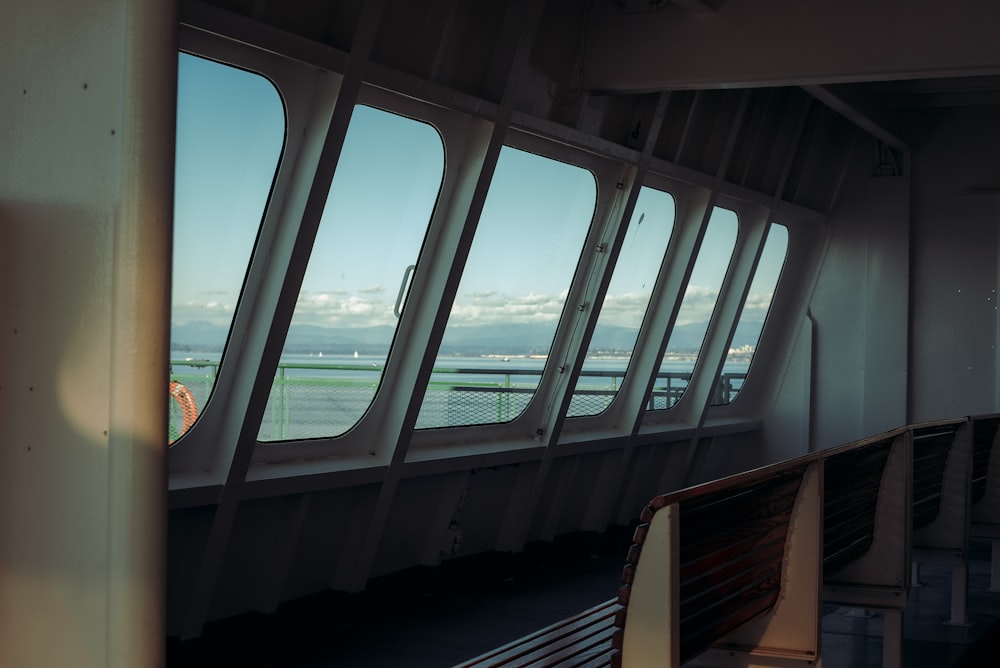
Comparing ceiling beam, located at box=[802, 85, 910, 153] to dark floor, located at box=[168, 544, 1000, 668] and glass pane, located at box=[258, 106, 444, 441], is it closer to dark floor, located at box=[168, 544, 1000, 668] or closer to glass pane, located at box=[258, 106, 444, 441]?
glass pane, located at box=[258, 106, 444, 441]

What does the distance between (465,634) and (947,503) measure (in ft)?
7.98

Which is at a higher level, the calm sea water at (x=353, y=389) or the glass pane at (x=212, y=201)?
the glass pane at (x=212, y=201)

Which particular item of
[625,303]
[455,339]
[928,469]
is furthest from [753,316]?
[928,469]

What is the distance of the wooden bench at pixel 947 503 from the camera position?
498 centimetres

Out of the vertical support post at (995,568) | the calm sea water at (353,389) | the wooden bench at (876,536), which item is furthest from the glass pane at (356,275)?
the vertical support post at (995,568)

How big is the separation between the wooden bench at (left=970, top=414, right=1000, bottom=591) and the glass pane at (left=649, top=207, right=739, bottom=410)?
3098 millimetres

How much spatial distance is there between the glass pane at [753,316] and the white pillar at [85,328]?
807 cm

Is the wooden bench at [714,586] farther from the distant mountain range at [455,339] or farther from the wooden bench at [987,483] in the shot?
the wooden bench at [987,483]

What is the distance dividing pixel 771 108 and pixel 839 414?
123 inches

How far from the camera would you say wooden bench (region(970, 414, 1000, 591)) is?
18.6ft

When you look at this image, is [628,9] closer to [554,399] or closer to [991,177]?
[554,399]

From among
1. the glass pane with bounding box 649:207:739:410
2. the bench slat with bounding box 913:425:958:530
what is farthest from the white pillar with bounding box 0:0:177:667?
the glass pane with bounding box 649:207:739:410

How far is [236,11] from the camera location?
13.9 ft

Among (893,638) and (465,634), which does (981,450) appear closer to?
(893,638)
